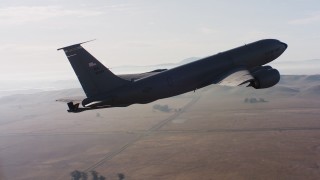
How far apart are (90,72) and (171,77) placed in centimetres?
1038

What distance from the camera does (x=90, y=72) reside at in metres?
35.9

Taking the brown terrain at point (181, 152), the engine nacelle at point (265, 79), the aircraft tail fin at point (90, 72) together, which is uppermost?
the aircraft tail fin at point (90, 72)

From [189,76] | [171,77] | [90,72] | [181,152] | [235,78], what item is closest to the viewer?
[90,72]

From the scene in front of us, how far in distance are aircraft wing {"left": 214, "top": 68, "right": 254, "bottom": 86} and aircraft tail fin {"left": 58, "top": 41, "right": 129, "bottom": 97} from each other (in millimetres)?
12764

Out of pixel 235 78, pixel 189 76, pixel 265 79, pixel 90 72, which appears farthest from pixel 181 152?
pixel 90 72

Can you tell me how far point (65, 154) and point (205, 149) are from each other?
209 ft

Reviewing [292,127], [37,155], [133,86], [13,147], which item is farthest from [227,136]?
[133,86]

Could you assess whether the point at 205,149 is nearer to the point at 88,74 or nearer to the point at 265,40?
the point at 265,40

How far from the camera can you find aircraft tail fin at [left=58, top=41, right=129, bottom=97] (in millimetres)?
34281

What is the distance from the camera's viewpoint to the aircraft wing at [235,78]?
37.4 metres

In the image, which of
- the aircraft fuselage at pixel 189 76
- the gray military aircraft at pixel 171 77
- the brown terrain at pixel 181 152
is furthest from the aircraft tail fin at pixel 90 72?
the brown terrain at pixel 181 152

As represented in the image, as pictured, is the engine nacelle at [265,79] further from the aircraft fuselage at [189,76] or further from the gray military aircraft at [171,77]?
the aircraft fuselage at [189,76]

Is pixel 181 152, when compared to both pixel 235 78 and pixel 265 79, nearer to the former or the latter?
pixel 265 79

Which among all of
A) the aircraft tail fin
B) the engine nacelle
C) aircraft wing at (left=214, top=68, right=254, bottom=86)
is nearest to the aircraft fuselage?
the aircraft tail fin
